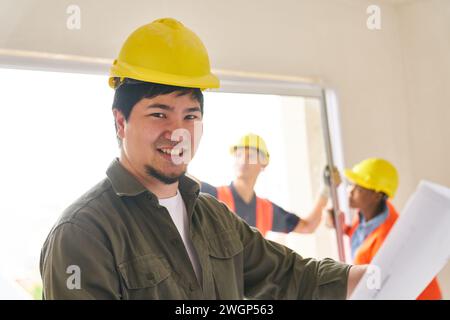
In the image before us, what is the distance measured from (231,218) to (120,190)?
1.15 ft

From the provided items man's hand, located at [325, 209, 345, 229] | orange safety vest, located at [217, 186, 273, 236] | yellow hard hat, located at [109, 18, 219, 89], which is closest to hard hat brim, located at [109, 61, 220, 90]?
yellow hard hat, located at [109, 18, 219, 89]

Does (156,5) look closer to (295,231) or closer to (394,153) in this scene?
(295,231)

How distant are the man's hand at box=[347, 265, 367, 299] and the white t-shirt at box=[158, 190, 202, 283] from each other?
39 centimetres

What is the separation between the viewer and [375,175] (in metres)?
2.84

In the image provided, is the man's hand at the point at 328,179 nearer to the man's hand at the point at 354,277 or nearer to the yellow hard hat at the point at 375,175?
the yellow hard hat at the point at 375,175

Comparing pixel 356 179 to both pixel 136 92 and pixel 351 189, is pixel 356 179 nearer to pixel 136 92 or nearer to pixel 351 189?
pixel 351 189

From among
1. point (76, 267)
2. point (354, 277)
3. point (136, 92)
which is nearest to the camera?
point (76, 267)

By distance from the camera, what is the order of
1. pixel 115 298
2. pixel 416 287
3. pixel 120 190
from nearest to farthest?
pixel 115 298
pixel 120 190
pixel 416 287

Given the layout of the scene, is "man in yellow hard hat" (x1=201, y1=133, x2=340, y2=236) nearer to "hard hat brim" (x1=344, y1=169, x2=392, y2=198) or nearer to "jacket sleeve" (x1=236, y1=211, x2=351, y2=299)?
"hard hat brim" (x1=344, y1=169, x2=392, y2=198)

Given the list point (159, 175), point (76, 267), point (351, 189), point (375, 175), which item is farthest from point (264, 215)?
point (76, 267)

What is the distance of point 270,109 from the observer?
8.48ft

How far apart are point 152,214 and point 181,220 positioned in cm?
10

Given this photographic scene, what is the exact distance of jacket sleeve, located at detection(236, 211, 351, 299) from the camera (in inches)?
62.5

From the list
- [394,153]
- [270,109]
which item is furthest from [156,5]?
[394,153]
